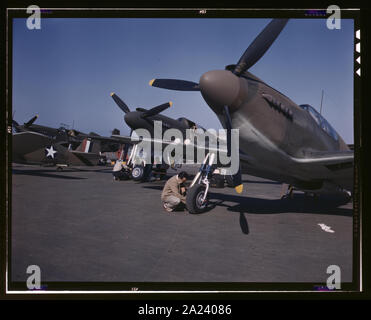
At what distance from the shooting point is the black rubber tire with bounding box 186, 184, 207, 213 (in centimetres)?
608

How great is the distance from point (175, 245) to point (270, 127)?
9.21ft

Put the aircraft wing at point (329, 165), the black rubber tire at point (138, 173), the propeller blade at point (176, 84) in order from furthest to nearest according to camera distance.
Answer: the black rubber tire at point (138, 173)
the aircraft wing at point (329, 165)
the propeller blade at point (176, 84)

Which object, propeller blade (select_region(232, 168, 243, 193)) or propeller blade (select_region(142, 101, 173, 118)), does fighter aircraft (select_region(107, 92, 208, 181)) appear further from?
propeller blade (select_region(232, 168, 243, 193))

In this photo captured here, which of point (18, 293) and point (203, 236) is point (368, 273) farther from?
point (18, 293)

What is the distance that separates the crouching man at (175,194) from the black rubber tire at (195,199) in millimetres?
319

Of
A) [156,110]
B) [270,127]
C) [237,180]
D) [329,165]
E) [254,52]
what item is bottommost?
[237,180]

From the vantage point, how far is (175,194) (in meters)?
6.41

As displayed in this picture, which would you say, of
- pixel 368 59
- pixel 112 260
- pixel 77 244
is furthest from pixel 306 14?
pixel 77 244

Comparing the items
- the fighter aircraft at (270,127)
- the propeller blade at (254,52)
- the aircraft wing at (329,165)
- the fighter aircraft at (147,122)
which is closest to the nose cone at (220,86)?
the fighter aircraft at (270,127)

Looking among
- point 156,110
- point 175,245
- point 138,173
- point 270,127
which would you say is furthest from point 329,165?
point 138,173

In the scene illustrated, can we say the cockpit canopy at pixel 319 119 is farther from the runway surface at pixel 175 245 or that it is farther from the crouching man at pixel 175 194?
the crouching man at pixel 175 194

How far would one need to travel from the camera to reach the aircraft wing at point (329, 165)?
503 centimetres

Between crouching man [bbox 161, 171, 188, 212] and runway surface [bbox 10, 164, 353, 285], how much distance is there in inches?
13.0

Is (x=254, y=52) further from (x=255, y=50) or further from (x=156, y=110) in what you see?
(x=156, y=110)
